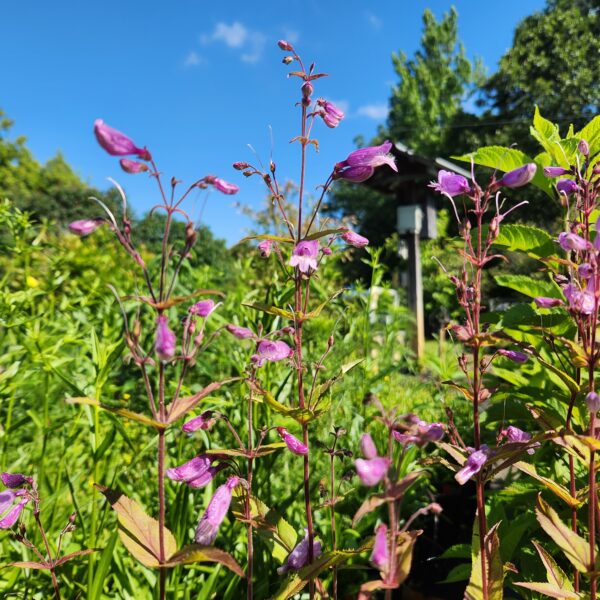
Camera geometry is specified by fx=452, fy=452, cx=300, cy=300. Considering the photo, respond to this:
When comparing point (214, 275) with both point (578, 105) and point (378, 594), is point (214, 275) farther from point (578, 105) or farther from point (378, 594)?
point (578, 105)

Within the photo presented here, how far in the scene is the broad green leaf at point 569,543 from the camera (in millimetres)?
823

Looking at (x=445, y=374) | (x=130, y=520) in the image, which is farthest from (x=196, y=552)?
(x=445, y=374)

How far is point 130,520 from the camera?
0.81 m

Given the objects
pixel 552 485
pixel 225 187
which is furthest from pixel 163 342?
pixel 552 485

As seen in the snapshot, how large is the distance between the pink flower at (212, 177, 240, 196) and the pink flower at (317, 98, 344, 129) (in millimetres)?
400

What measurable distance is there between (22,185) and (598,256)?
88.4ft

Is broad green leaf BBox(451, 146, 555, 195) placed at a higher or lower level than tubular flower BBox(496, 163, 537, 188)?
higher

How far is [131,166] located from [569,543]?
102 centimetres

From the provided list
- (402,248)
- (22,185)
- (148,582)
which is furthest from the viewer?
(22,185)

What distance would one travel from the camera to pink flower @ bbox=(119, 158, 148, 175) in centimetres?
72

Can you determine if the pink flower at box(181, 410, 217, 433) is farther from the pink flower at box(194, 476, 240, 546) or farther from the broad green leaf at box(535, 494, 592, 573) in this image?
the broad green leaf at box(535, 494, 592, 573)

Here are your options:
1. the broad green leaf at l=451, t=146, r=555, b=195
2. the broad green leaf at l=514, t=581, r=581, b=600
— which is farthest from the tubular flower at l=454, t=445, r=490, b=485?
the broad green leaf at l=451, t=146, r=555, b=195

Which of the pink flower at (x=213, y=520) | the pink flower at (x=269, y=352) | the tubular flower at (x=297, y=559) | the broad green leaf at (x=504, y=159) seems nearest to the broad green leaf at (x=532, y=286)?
the broad green leaf at (x=504, y=159)

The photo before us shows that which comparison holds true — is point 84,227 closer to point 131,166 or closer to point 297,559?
point 131,166
